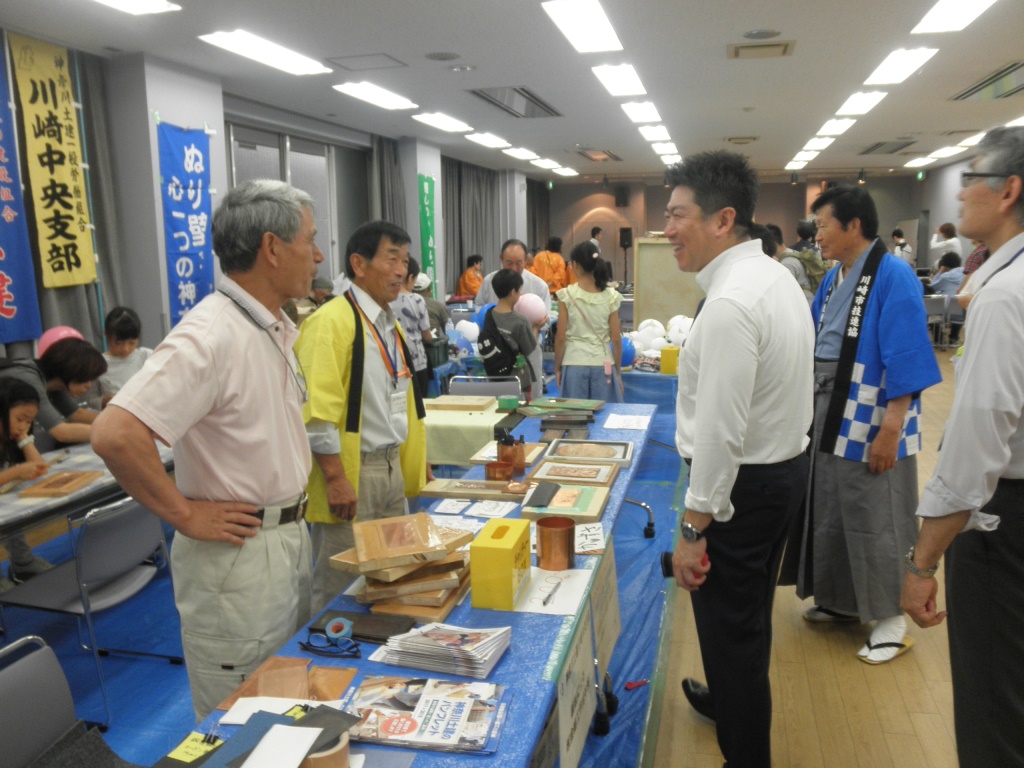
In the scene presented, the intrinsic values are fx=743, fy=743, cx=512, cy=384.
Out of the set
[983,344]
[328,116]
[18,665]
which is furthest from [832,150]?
[18,665]

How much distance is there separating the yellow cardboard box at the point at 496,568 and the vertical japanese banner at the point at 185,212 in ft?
15.1

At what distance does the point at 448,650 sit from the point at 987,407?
111 centimetres

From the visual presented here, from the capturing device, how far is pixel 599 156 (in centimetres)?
1252

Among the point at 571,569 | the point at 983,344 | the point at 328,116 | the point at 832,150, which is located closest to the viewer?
the point at 983,344

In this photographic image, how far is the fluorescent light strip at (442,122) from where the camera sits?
8.14 metres

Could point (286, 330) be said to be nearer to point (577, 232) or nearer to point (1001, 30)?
point (1001, 30)

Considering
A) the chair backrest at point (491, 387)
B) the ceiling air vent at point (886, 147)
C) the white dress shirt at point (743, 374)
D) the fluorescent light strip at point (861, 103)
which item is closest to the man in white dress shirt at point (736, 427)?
the white dress shirt at point (743, 374)

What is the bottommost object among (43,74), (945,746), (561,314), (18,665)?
(945,746)

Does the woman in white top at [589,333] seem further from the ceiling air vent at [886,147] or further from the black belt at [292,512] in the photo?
the ceiling air vent at [886,147]

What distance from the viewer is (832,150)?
12469 millimetres

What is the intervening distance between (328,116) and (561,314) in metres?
4.67

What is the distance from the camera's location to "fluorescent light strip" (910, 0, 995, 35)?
4543mm

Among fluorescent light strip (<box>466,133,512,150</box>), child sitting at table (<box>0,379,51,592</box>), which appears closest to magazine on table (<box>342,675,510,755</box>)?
child sitting at table (<box>0,379,51,592</box>)

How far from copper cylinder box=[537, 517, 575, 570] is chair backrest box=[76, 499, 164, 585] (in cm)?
164
